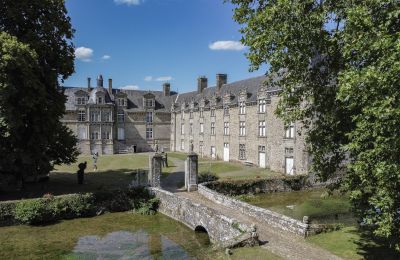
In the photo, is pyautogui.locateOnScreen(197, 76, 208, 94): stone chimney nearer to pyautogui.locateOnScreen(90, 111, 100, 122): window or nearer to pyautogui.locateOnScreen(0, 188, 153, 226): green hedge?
pyautogui.locateOnScreen(90, 111, 100, 122): window

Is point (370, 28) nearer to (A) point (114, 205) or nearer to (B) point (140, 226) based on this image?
(B) point (140, 226)

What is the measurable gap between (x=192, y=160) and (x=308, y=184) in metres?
9.91

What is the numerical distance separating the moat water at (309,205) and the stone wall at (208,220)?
527 cm

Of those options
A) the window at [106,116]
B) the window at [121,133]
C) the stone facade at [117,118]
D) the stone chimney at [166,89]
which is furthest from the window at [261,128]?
the stone chimney at [166,89]

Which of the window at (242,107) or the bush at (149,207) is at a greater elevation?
the window at (242,107)

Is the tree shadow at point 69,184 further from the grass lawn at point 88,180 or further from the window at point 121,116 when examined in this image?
the window at point 121,116

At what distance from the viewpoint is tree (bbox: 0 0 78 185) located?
2188 cm

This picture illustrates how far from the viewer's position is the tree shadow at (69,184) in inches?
1026

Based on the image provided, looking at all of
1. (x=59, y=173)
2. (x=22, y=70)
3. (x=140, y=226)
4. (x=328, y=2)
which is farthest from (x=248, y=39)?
(x=59, y=173)

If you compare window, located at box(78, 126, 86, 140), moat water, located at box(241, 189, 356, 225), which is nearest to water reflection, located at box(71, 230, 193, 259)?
moat water, located at box(241, 189, 356, 225)

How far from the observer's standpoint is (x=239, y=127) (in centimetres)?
4312

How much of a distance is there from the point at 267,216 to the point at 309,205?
717 centimetres

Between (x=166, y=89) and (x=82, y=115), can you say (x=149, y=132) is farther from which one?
(x=82, y=115)

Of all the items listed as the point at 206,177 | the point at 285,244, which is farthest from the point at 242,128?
the point at 285,244
